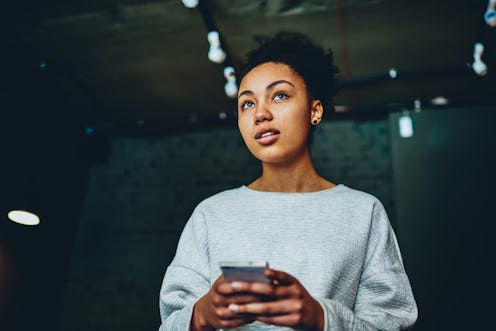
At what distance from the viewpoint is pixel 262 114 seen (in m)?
1.11

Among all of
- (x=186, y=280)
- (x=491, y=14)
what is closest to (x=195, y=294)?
(x=186, y=280)

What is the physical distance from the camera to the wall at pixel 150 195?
3414 millimetres

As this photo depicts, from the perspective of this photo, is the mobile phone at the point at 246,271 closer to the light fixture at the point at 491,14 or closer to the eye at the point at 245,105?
the eye at the point at 245,105

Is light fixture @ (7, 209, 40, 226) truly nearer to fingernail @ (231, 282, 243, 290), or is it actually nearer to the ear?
the ear

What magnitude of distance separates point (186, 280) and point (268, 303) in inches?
15.4

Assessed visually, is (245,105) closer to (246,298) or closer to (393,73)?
(246,298)

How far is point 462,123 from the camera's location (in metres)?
2.69

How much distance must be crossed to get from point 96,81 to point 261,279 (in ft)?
10.8

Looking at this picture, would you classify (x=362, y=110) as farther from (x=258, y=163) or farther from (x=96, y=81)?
(x=96, y=81)

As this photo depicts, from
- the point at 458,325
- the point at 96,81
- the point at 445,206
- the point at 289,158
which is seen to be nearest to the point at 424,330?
the point at 458,325

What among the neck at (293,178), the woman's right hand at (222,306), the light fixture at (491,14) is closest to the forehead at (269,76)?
the neck at (293,178)

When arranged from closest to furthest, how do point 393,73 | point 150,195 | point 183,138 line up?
point 393,73
point 150,195
point 183,138

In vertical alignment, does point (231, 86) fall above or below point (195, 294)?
above

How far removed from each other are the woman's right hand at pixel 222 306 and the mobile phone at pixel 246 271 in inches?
1.3
